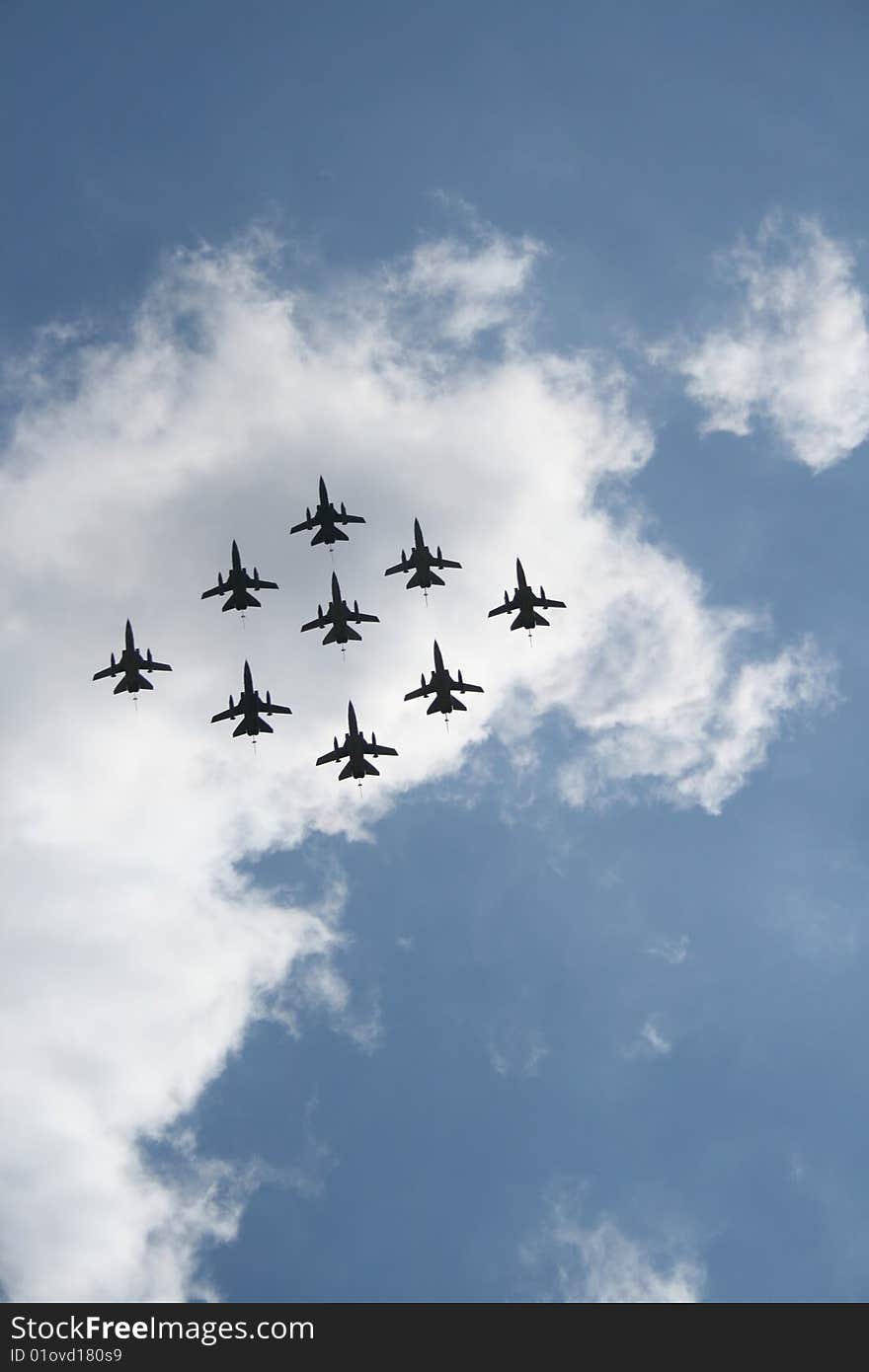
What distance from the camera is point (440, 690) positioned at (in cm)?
14962

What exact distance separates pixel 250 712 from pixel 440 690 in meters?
24.0

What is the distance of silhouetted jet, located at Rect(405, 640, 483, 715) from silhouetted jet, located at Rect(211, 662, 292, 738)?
17.1 metres

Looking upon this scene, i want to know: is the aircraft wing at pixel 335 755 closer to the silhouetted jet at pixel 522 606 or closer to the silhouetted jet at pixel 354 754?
the silhouetted jet at pixel 354 754

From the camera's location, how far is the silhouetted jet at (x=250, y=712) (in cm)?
14762

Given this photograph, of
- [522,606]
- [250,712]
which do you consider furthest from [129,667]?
[522,606]

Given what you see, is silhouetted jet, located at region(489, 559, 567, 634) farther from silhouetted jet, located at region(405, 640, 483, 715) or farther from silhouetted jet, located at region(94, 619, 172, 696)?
silhouetted jet, located at region(94, 619, 172, 696)

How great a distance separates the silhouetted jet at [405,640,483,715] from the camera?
14900cm

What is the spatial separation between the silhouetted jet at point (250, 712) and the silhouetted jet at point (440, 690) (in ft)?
56.1

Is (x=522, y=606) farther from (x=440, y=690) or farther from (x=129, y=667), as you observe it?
(x=129, y=667)

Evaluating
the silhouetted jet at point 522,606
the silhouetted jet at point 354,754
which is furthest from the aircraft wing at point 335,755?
the silhouetted jet at point 522,606
